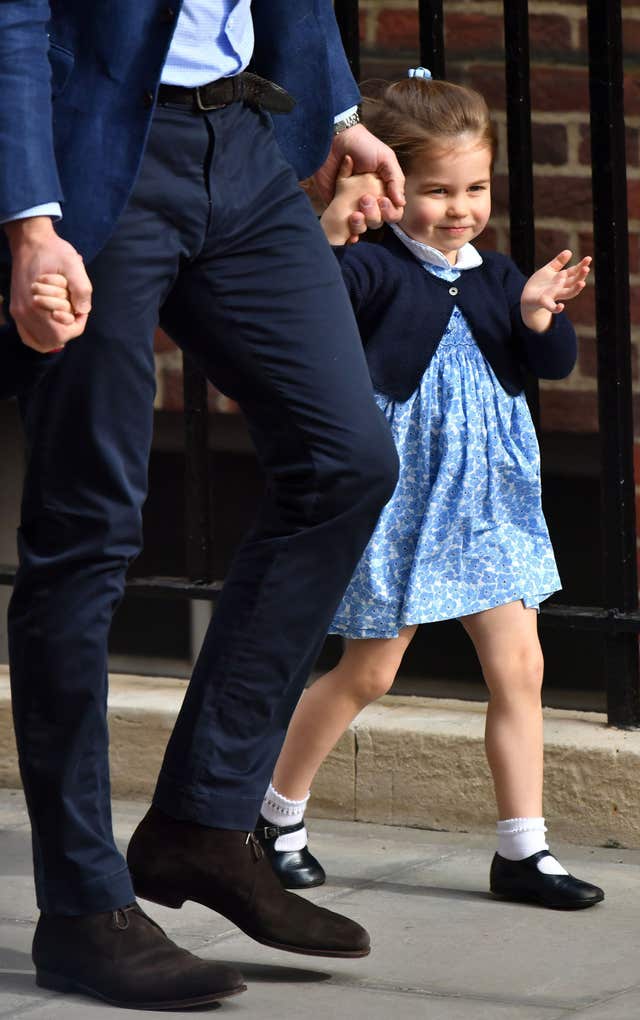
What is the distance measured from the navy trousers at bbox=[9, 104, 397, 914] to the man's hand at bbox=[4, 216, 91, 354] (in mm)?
121

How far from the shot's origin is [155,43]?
2.45 metres

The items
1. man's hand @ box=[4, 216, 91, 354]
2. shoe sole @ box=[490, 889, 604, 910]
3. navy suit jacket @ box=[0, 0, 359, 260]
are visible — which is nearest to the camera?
man's hand @ box=[4, 216, 91, 354]

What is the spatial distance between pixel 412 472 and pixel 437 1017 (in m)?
1.06

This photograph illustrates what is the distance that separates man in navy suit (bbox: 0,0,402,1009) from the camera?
2.44 m

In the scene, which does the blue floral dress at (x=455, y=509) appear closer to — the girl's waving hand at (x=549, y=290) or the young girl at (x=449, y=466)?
the young girl at (x=449, y=466)

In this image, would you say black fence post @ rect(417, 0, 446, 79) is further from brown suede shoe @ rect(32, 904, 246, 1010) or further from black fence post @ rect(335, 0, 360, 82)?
brown suede shoe @ rect(32, 904, 246, 1010)

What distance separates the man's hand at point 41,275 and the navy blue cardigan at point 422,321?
95cm

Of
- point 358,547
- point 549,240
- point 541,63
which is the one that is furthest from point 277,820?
point 541,63

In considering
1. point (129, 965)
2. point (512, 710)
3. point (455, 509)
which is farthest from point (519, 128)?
point (129, 965)

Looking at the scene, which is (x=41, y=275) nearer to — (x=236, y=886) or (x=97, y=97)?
(x=97, y=97)

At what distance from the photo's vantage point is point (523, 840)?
3.11 m

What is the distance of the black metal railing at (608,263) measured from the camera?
339cm

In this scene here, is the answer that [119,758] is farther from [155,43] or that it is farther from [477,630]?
[155,43]

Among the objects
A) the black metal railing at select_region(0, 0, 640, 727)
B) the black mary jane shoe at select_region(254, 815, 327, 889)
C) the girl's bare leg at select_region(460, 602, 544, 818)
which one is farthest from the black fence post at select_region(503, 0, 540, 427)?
the black mary jane shoe at select_region(254, 815, 327, 889)
